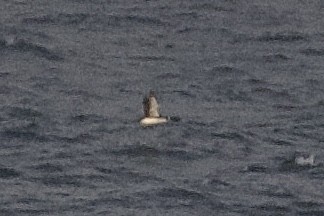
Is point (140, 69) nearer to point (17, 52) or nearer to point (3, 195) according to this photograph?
point (17, 52)

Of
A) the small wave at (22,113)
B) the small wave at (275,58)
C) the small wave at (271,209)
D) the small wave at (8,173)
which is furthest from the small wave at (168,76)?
the small wave at (271,209)

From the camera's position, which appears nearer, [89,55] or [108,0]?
[89,55]

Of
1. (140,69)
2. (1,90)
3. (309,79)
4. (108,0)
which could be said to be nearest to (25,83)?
(1,90)

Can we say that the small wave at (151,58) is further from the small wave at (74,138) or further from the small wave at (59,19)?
the small wave at (74,138)

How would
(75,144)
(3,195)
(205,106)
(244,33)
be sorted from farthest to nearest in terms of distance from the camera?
(244,33), (205,106), (75,144), (3,195)

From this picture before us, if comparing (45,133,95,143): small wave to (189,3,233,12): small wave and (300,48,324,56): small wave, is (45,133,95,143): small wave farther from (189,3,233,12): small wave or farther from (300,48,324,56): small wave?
(189,3,233,12): small wave

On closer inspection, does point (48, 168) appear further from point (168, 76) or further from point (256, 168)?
point (168, 76)
